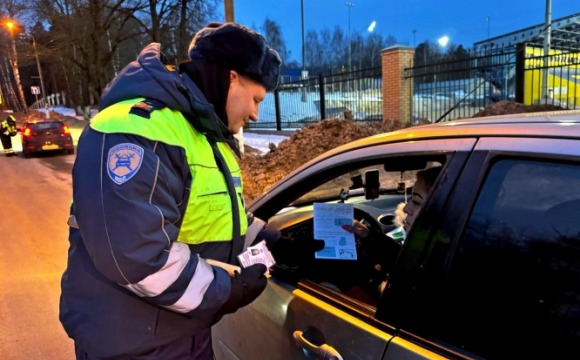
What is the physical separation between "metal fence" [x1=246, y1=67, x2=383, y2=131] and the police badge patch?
12.3m

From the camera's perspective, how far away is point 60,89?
61500 mm

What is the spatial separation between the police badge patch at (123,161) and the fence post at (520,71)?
37.4ft

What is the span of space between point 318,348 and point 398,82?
493 inches

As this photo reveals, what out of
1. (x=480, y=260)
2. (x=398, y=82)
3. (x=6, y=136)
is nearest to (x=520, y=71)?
(x=398, y=82)

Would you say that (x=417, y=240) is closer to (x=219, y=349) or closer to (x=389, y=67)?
(x=219, y=349)

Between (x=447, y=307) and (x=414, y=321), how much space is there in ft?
0.35

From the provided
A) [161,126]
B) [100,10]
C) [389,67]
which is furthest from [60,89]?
[161,126]

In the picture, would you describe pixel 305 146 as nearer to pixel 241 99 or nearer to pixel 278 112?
pixel 278 112

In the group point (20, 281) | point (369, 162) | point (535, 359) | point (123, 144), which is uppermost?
point (123, 144)

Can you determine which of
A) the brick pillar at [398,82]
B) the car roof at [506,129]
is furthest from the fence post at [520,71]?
the car roof at [506,129]

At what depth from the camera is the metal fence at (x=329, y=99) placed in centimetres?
1492

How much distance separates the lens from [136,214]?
1.25 metres

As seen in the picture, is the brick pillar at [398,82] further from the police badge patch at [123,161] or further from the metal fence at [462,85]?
the police badge patch at [123,161]

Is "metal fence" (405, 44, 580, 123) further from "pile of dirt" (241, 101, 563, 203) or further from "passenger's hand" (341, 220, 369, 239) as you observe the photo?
"passenger's hand" (341, 220, 369, 239)
